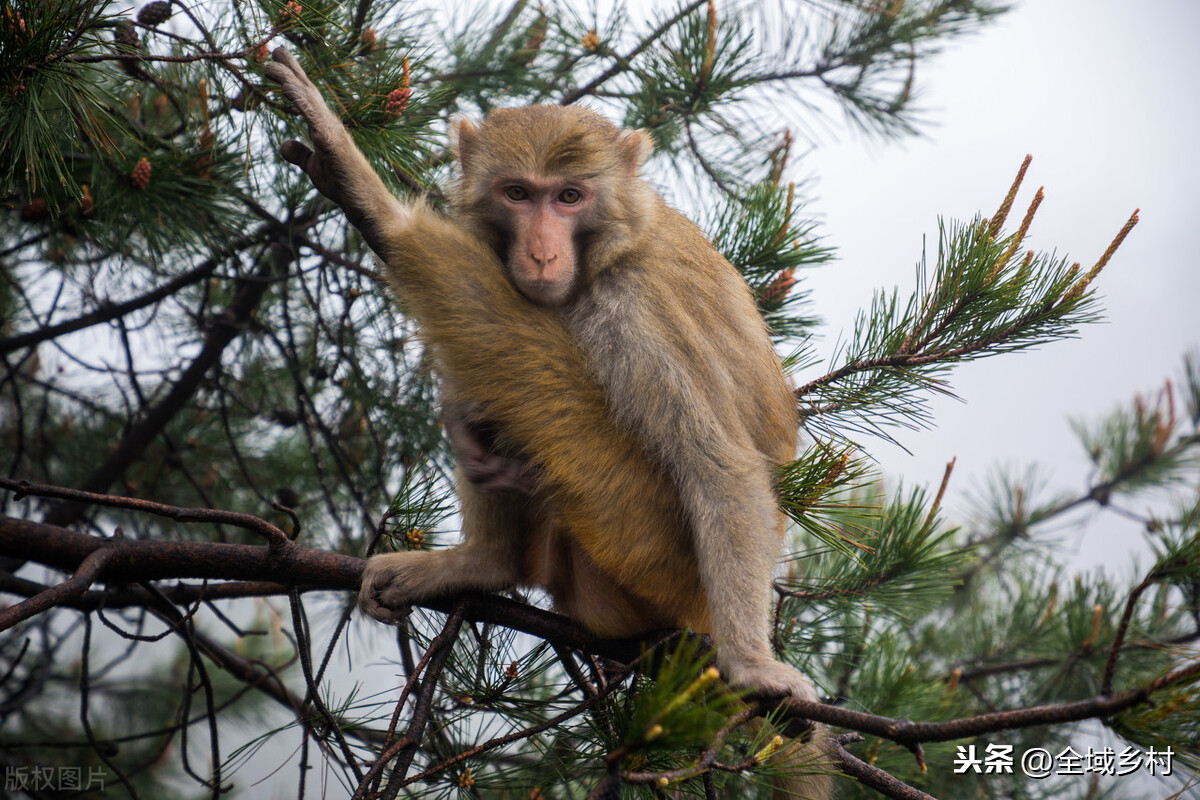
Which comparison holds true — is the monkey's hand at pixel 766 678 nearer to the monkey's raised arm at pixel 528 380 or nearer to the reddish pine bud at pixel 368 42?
the monkey's raised arm at pixel 528 380

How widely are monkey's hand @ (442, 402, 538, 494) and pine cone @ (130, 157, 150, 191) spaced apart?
3.32 ft

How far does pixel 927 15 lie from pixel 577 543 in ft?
7.68

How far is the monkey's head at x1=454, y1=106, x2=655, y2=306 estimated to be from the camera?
204 centimetres

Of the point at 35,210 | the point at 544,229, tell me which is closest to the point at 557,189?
the point at 544,229

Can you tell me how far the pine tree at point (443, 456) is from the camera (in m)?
1.60

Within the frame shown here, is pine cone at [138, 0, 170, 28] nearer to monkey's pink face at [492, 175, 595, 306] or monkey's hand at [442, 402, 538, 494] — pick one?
monkey's pink face at [492, 175, 595, 306]

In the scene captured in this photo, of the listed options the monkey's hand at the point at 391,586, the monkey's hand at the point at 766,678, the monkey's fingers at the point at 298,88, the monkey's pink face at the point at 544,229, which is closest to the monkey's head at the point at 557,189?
the monkey's pink face at the point at 544,229

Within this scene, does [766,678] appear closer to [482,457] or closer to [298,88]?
[482,457]

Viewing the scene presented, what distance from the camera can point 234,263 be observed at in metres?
2.67

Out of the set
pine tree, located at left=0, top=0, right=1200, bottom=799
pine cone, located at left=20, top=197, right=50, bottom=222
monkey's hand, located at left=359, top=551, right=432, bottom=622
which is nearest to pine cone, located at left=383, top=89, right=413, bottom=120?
pine tree, located at left=0, top=0, right=1200, bottom=799

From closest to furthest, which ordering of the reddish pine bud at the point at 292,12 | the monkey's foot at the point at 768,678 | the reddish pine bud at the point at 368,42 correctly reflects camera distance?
1. the monkey's foot at the point at 768,678
2. the reddish pine bud at the point at 292,12
3. the reddish pine bud at the point at 368,42

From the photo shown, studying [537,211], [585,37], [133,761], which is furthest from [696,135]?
[133,761]

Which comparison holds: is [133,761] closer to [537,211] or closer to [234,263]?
[234,263]

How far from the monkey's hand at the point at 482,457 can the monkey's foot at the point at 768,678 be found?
2.03 ft
